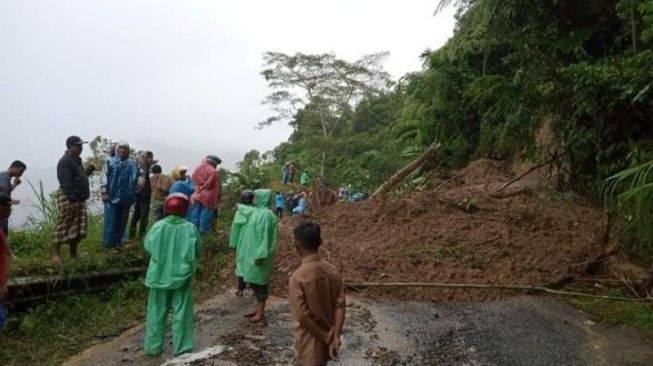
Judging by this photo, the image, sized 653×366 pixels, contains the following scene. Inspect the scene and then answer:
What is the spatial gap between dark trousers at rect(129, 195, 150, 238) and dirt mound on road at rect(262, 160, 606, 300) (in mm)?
2352

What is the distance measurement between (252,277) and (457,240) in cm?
414

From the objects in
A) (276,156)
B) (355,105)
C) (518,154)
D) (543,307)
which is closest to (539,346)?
(543,307)

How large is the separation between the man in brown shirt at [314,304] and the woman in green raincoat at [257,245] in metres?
2.91

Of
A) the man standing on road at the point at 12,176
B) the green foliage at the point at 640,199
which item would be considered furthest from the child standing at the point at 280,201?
the green foliage at the point at 640,199

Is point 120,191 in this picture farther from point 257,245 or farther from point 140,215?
point 257,245

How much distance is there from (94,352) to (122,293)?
84.0 inches

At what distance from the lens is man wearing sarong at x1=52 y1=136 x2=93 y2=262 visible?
285 inches

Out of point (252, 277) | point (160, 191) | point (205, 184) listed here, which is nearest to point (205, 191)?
point (205, 184)

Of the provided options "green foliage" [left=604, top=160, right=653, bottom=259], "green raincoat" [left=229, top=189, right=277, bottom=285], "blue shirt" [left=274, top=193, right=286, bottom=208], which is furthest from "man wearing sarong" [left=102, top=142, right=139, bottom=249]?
"blue shirt" [left=274, top=193, right=286, bottom=208]

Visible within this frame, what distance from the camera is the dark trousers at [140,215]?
31.3ft

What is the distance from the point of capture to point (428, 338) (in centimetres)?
607

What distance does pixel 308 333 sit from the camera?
3342 millimetres

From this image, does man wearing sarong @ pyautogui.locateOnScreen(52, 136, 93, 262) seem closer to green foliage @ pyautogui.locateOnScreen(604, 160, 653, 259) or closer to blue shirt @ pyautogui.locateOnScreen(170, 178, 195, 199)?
blue shirt @ pyautogui.locateOnScreen(170, 178, 195, 199)

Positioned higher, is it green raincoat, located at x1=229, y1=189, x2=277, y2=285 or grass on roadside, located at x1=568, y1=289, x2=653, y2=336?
green raincoat, located at x1=229, y1=189, x2=277, y2=285
